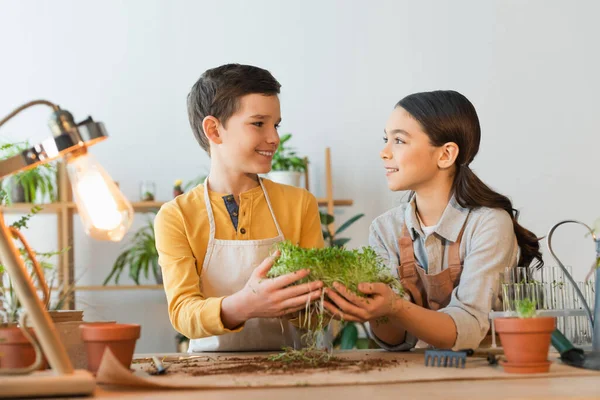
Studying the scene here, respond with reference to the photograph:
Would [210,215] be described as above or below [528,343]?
above

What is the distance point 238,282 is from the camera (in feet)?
7.26

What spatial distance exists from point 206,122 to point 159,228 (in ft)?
1.28

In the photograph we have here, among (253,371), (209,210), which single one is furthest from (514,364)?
(209,210)

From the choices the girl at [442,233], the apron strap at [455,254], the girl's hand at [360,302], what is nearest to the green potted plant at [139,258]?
the girl at [442,233]

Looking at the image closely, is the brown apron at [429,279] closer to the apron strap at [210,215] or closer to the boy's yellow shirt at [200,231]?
the boy's yellow shirt at [200,231]

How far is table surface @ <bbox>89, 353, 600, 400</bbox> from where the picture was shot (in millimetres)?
1189

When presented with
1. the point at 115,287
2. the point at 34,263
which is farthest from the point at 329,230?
the point at 34,263

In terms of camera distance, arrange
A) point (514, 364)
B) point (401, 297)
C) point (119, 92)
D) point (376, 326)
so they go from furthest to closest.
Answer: point (119, 92), point (376, 326), point (401, 297), point (514, 364)

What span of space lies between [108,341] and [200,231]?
32.2 inches

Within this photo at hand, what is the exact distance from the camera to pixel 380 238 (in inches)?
91.9

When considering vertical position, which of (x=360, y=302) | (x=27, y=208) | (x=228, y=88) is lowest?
(x=360, y=302)

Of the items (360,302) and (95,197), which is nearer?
(95,197)

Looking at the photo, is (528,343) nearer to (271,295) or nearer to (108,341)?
(271,295)

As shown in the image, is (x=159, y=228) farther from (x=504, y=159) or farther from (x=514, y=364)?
(x=504, y=159)
